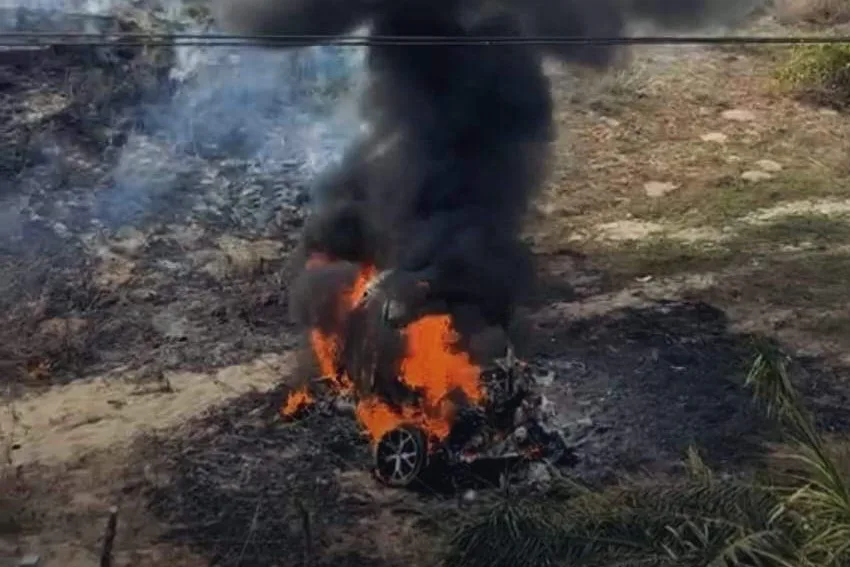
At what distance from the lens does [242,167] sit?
1630cm

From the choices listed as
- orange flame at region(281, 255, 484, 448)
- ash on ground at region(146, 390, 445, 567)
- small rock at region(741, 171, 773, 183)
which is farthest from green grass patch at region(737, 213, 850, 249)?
ash on ground at region(146, 390, 445, 567)

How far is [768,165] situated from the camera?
57.3 ft

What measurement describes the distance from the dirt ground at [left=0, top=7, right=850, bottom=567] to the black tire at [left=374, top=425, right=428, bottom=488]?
0.42 feet

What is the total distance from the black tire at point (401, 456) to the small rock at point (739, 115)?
33.5ft

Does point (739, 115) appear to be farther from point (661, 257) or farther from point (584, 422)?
point (584, 422)

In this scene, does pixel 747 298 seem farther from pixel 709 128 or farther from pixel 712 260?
pixel 709 128

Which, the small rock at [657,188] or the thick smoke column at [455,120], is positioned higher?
the thick smoke column at [455,120]

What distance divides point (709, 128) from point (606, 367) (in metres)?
7.34

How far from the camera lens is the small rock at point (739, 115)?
18906mm

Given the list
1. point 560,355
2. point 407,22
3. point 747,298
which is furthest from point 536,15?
point 747,298

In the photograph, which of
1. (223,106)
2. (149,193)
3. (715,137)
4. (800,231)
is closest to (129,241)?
(149,193)

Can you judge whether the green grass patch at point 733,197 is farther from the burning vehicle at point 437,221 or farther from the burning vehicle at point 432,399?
the burning vehicle at point 432,399

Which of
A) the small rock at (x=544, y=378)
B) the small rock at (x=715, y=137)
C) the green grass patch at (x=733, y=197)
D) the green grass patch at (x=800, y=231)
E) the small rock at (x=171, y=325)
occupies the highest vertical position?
the small rock at (x=715, y=137)

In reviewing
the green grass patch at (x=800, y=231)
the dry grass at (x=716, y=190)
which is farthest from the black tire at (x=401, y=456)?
the green grass patch at (x=800, y=231)
